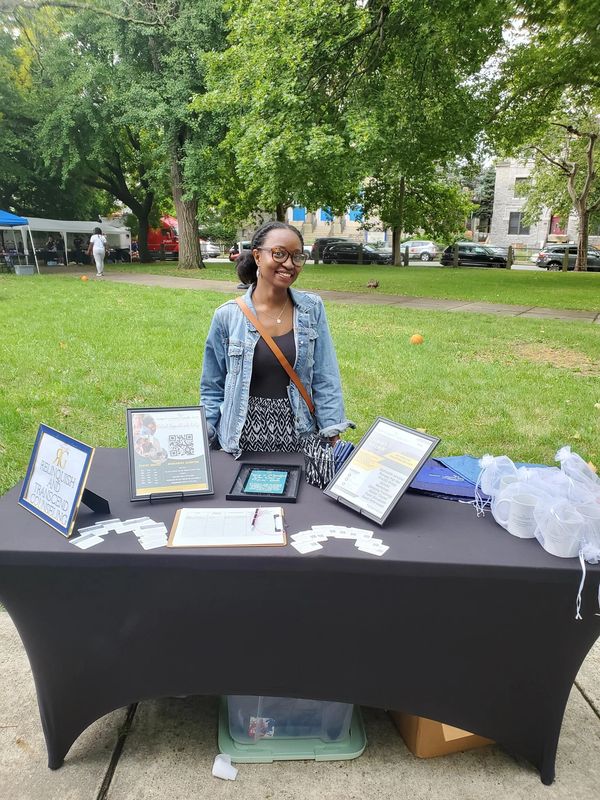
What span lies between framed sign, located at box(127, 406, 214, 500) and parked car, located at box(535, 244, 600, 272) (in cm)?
3105

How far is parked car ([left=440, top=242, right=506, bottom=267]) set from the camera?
30.3 m

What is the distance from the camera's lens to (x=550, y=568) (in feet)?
5.54

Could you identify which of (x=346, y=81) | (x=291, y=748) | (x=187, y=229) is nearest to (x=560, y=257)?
(x=187, y=229)

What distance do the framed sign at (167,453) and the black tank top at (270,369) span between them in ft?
1.67

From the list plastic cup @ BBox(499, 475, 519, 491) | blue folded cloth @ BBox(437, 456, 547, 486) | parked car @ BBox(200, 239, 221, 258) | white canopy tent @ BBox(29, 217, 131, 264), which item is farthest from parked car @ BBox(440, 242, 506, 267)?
plastic cup @ BBox(499, 475, 519, 491)

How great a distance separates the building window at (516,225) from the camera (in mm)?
52969

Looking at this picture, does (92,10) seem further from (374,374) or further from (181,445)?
(181,445)

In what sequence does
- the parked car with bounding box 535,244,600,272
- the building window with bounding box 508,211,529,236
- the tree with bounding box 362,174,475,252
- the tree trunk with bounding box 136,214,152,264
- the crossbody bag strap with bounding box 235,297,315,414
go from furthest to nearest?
1. the building window with bounding box 508,211,529,236
2. the tree trunk with bounding box 136,214,152,264
3. the parked car with bounding box 535,244,600,272
4. the tree with bounding box 362,174,475,252
5. the crossbody bag strap with bounding box 235,297,315,414

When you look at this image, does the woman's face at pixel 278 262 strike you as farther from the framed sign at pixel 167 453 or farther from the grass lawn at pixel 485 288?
the grass lawn at pixel 485 288

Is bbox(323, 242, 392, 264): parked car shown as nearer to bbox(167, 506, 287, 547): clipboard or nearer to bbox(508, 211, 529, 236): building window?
bbox(508, 211, 529, 236): building window

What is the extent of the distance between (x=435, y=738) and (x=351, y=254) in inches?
1223

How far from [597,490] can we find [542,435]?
3.18 meters

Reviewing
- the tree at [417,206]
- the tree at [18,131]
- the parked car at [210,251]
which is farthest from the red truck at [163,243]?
the tree at [417,206]

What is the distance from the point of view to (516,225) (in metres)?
53.3
